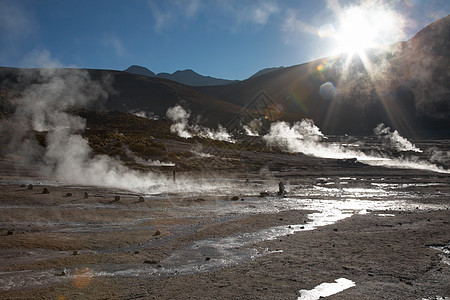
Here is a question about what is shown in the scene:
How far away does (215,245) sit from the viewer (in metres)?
11.0

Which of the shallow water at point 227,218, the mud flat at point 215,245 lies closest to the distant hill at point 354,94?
the shallow water at point 227,218

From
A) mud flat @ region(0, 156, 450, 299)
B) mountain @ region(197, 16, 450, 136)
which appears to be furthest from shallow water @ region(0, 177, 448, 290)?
mountain @ region(197, 16, 450, 136)

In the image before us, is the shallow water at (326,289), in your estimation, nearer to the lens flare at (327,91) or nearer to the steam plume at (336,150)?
the steam plume at (336,150)

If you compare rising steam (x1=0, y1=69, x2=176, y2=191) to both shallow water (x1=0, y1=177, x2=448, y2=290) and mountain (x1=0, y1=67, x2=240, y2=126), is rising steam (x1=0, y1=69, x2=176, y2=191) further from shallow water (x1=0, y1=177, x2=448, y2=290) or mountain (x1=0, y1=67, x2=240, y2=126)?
mountain (x1=0, y1=67, x2=240, y2=126)

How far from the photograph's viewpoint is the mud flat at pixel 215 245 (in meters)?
7.39

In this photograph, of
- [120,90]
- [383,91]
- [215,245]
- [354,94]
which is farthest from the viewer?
[354,94]

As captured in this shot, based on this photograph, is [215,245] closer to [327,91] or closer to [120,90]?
[120,90]

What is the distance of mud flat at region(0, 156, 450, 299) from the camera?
7391 mm

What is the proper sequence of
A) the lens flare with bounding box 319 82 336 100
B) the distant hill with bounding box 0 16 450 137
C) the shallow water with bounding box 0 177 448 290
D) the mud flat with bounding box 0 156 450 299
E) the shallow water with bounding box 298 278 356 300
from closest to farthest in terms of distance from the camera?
the shallow water with bounding box 298 278 356 300 < the mud flat with bounding box 0 156 450 299 < the shallow water with bounding box 0 177 448 290 < the distant hill with bounding box 0 16 450 137 < the lens flare with bounding box 319 82 336 100

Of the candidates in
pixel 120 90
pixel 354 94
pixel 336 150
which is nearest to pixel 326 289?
pixel 336 150

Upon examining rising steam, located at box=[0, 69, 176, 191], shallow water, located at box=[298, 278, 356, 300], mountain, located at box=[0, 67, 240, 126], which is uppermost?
mountain, located at box=[0, 67, 240, 126]

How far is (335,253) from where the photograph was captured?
9.87 m

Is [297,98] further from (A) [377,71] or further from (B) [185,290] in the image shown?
(B) [185,290]

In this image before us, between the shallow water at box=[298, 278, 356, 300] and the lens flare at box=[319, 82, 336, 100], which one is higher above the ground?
the lens flare at box=[319, 82, 336, 100]
